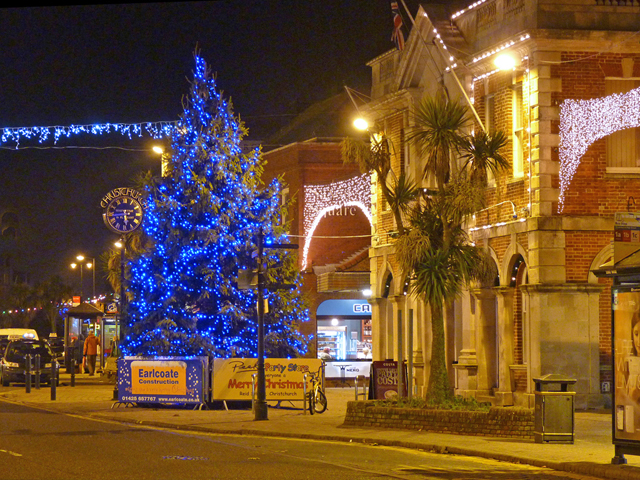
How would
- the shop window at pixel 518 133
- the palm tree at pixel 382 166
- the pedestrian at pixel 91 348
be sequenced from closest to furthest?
the palm tree at pixel 382 166 → the shop window at pixel 518 133 → the pedestrian at pixel 91 348

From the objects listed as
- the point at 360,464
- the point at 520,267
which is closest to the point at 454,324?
the point at 520,267

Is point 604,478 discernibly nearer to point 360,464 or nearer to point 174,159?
point 360,464

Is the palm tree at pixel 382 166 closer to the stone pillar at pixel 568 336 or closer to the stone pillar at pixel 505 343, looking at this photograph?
the stone pillar at pixel 568 336

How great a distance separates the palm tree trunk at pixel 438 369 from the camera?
18.8 metres

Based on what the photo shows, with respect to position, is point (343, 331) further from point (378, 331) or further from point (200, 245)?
point (200, 245)

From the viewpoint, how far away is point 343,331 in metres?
37.1

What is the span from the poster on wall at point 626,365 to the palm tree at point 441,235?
5.40 metres

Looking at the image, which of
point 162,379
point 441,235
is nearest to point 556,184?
point 441,235

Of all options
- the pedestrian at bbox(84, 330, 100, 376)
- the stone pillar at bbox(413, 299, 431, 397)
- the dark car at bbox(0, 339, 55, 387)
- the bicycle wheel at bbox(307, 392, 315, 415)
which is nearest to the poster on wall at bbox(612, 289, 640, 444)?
the bicycle wheel at bbox(307, 392, 315, 415)

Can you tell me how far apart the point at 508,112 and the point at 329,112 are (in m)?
20.9

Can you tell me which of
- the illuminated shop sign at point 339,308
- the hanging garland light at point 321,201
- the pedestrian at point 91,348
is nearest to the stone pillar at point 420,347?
the illuminated shop sign at point 339,308

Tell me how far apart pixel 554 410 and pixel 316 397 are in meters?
8.13

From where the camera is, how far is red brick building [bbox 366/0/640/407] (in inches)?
858

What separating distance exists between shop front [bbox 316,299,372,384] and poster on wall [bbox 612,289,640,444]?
23.1 m
